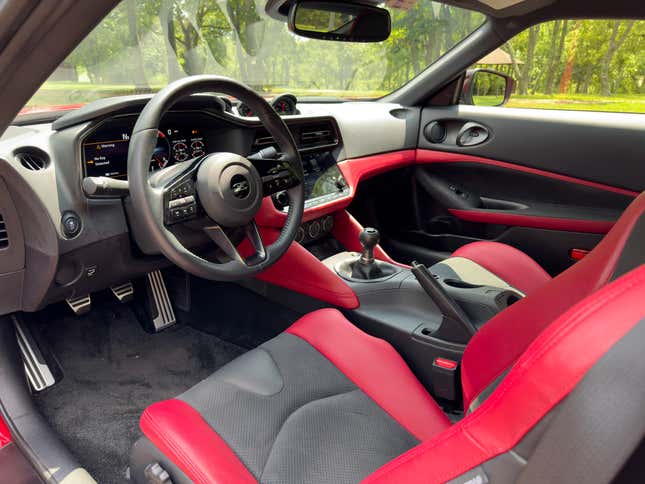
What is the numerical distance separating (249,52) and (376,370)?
192 cm

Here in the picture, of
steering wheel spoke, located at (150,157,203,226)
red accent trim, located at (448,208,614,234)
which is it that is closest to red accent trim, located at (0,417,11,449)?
steering wheel spoke, located at (150,157,203,226)

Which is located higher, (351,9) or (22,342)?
(351,9)

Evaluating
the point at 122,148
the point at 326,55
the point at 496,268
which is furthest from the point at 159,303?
the point at 326,55

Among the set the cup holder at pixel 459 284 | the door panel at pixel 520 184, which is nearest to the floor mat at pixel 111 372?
the cup holder at pixel 459 284

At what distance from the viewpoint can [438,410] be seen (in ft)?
4.00

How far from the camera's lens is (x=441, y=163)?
2693mm

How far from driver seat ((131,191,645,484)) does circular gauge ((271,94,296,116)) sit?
1.03 m

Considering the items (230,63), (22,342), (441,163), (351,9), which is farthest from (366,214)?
(22,342)

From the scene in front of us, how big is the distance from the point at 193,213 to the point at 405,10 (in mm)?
1154

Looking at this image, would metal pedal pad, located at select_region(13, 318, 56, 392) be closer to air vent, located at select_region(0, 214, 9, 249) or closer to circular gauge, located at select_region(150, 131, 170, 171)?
air vent, located at select_region(0, 214, 9, 249)

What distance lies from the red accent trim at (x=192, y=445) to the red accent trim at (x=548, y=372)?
20.0 inches

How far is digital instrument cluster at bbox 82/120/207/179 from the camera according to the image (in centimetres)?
150

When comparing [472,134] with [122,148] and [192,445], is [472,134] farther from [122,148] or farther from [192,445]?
[192,445]

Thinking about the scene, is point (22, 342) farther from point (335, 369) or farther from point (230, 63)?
point (230, 63)
